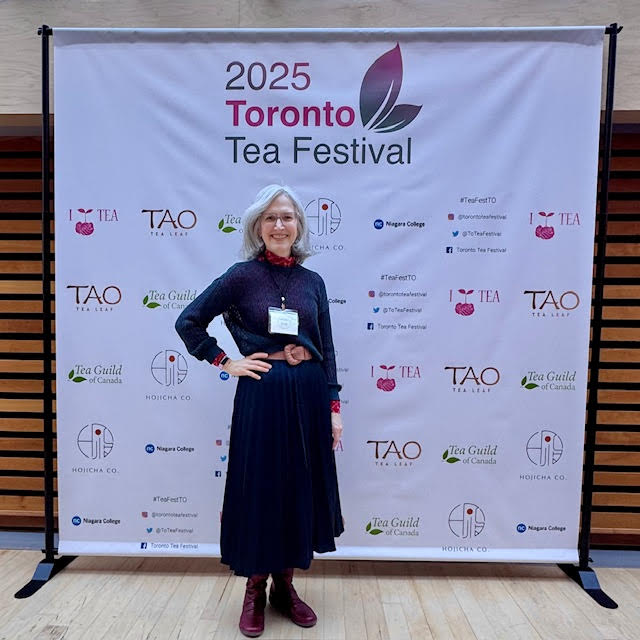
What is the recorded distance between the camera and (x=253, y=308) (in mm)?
2117

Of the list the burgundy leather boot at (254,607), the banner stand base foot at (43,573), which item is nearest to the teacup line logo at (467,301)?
the burgundy leather boot at (254,607)

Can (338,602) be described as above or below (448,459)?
below

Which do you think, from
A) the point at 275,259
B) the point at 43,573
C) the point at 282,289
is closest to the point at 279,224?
the point at 275,259

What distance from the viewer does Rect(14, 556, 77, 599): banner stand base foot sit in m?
2.47

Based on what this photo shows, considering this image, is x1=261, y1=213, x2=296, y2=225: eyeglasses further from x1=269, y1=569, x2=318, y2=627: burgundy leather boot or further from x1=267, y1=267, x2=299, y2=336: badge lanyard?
x1=269, y1=569, x2=318, y2=627: burgundy leather boot

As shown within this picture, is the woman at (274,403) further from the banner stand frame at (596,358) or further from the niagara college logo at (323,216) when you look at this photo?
the banner stand frame at (596,358)

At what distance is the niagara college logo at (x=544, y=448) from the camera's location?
2590 mm

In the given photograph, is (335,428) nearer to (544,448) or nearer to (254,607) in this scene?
(254,607)

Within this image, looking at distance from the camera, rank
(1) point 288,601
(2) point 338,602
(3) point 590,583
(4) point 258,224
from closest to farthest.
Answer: (4) point 258,224, (1) point 288,601, (2) point 338,602, (3) point 590,583

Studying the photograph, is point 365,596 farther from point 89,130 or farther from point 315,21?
point 315,21

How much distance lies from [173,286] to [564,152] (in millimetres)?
2053

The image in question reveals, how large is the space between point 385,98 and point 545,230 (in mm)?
1026

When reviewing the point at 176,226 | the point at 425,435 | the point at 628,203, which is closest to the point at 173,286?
the point at 176,226

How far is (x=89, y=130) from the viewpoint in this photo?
258 centimetres
